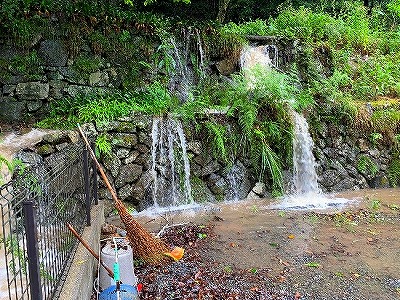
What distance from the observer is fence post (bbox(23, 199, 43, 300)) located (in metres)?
2.34

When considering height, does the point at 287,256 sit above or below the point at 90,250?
below

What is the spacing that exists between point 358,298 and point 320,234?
1.81 m

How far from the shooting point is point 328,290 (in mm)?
4348

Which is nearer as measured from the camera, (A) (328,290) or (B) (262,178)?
(A) (328,290)

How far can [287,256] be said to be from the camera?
5215mm

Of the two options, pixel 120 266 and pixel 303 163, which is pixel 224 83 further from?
pixel 120 266

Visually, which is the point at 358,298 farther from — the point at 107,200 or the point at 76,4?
the point at 76,4

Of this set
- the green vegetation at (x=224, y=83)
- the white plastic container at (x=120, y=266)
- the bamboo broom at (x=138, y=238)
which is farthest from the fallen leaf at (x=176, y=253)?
the green vegetation at (x=224, y=83)

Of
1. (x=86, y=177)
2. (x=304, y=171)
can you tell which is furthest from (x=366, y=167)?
(x=86, y=177)

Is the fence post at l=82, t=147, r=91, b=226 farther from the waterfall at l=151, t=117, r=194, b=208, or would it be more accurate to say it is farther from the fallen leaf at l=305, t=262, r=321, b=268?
the waterfall at l=151, t=117, r=194, b=208

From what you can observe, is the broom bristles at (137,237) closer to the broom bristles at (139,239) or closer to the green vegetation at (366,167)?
the broom bristles at (139,239)

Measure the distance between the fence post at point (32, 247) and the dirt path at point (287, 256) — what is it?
192 cm

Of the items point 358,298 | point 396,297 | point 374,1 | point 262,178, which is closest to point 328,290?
point 358,298

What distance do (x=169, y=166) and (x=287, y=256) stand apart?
322 cm
